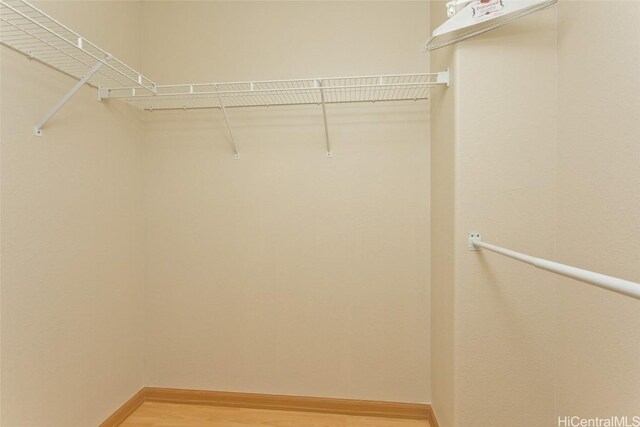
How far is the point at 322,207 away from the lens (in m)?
1.65

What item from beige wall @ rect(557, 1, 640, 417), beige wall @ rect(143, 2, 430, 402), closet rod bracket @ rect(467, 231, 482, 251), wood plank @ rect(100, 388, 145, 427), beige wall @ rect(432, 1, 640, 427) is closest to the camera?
beige wall @ rect(557, 1, 640, 417)

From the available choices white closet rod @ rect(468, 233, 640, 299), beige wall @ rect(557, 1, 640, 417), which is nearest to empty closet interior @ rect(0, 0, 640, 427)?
beige wall @ rect(557, 1, 640, 417)

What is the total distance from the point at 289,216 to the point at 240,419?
3.78ft

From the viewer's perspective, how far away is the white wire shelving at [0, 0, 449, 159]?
1.19m

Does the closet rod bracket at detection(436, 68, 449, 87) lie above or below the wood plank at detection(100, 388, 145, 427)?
above

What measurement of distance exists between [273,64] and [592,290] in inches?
A: 69.4

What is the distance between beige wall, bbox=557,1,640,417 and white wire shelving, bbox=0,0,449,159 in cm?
46

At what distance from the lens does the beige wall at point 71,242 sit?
108cm

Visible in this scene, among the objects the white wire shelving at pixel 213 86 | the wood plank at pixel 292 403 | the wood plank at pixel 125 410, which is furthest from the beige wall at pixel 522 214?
the wood plank at pixel 125 410

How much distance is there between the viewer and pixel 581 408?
0.95 meters

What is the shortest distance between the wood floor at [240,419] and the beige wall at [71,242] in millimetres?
175

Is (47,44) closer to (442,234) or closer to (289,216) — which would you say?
(289,216)

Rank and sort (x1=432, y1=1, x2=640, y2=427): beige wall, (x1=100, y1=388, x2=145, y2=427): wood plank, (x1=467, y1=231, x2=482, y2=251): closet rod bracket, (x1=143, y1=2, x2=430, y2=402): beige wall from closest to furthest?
1. (x1=432, y1=1, x2=640, y2=427): beige wall
2. (x1=467, y1=231, x2=482, y2=251): closet rod bracket
3. (x1=100, y1=388, x2=145, y2=427): wood plank
4. (x1=143, y1=2, x2=430, y2=402): beige wall

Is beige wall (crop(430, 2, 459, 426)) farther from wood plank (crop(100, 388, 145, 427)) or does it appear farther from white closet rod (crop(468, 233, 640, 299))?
wood plank (crop(100, 388, 145, 427))
